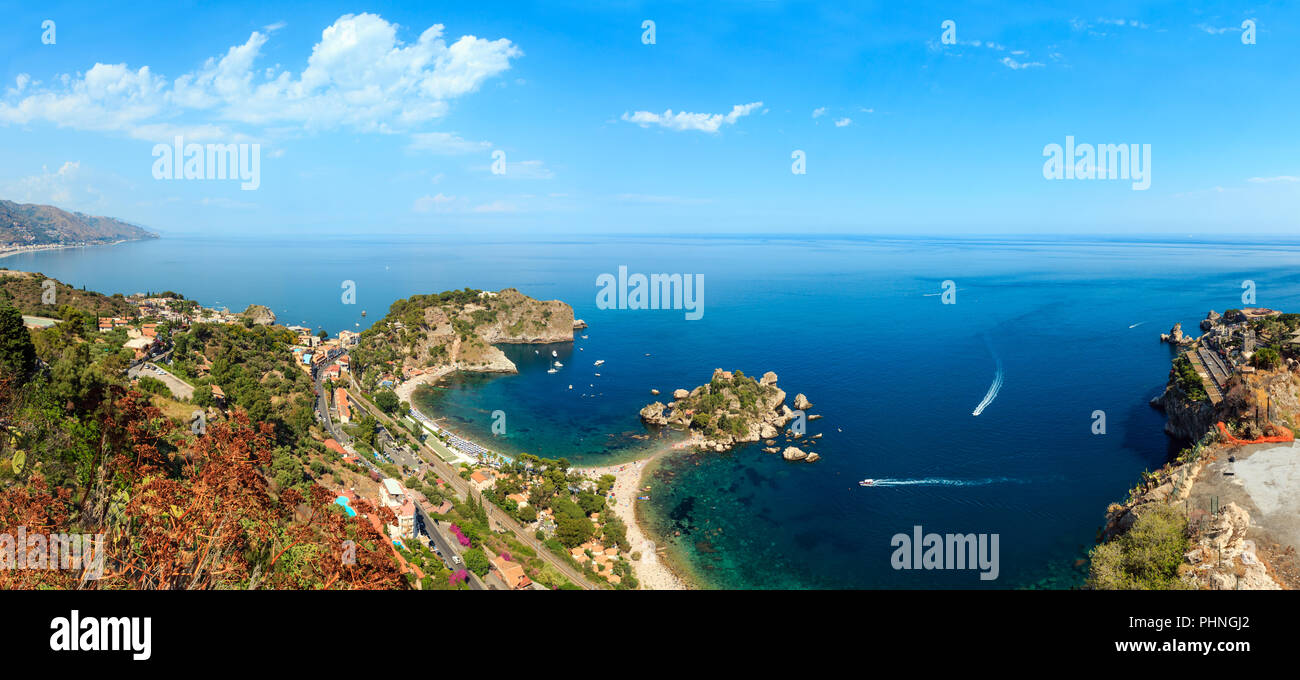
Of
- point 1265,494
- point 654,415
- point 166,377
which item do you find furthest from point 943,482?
point 166,377

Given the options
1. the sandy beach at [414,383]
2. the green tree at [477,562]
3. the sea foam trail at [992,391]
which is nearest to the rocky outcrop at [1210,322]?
the sea foam trail at [992,391]

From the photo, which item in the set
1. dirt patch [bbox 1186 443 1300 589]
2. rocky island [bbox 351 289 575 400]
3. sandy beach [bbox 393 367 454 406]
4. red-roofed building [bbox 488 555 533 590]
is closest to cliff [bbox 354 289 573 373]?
rocky island [bbox 351 289 575 400]

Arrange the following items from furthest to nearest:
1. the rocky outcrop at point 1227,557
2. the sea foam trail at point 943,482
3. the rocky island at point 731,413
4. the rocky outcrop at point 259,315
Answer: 1. the rocky outcrop at point 259,315
2. the rocky island at point 731,413
3. the sea foam trail at point 943,482
4. the rocky outcrop at point 1227,557

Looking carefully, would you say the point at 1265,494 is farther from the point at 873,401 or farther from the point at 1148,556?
→ the point at 873,401

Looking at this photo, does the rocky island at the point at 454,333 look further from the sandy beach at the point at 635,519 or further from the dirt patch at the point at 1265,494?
the dirt patch at the point at 1265,494

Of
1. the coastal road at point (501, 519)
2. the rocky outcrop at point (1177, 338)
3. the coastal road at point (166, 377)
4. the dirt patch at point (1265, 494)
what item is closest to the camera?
the dirt patch at point (1265, 494)
